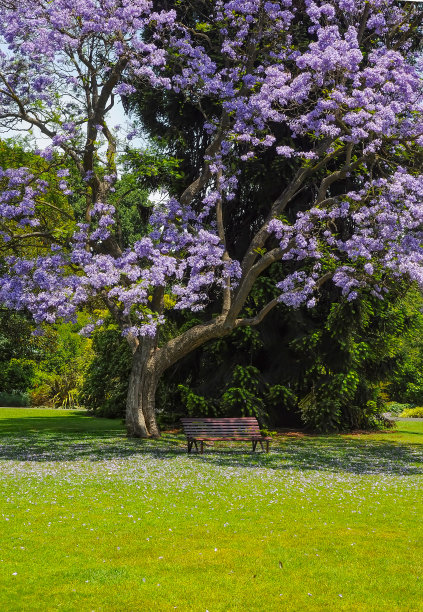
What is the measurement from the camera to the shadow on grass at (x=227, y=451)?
14.5m

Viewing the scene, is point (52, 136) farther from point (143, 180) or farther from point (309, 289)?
point (309, 289)

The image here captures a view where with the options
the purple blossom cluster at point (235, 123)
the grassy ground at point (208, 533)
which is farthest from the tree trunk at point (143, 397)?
the grassy ground at point (208, 533)

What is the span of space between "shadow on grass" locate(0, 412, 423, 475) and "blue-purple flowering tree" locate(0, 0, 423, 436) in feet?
7.39

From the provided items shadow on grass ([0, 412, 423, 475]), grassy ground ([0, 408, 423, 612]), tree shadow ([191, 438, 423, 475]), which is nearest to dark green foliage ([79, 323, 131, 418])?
shadow on grass ([0, 412, 423, 475])

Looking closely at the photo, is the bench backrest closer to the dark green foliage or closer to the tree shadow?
the tree shadow

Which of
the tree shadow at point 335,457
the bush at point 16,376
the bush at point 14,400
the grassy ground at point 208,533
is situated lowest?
the grassy ground at point 208,533

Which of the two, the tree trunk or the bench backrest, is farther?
the tree trunk

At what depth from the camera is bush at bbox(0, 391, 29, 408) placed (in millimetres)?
37656

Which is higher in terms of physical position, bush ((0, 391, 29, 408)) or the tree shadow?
bush ((0, 391, 29, 408))

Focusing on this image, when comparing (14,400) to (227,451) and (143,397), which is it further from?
(227,451)

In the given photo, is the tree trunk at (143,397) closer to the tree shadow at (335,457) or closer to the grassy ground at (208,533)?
the tree shadow at (335,457)

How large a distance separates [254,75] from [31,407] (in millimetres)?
24933

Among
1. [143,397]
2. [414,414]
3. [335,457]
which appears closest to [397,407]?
[414,414]

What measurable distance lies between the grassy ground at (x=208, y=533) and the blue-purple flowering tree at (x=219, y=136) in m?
4.52
